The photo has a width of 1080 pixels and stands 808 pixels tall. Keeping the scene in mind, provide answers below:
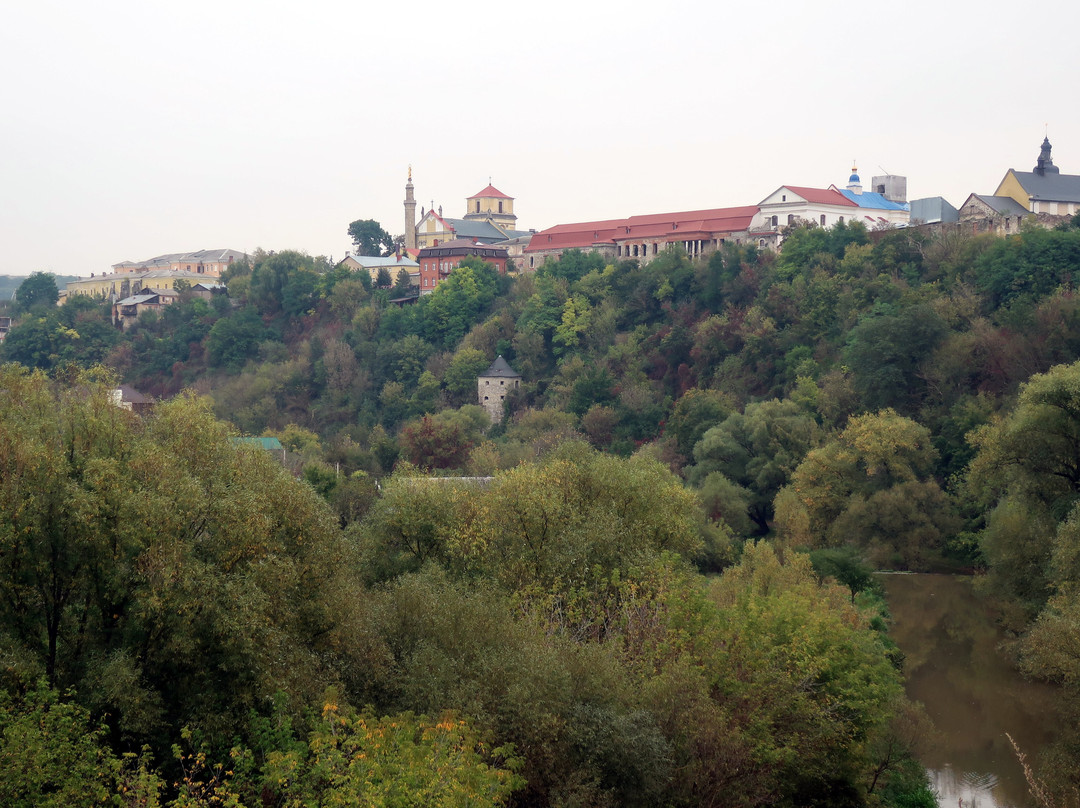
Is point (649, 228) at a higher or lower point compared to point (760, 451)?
higher

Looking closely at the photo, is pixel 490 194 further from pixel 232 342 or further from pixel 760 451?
pixel 760 451

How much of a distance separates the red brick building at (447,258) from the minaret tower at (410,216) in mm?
9630

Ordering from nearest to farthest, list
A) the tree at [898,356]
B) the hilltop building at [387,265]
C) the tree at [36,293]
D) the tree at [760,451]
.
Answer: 1. the tree at [760,451]
2. the tree at [898,356]
3. the hilltop building at [387,265]
4. the tree at [36,293]

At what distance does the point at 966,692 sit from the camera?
25.9 m

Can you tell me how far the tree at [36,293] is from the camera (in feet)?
312

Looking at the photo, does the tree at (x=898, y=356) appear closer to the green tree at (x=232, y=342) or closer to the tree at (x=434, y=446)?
the tree at (x=434, y=446)

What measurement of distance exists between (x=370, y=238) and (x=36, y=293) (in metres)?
28.6

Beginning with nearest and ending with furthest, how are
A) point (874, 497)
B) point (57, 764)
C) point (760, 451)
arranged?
1. point (57, 764)
2. point (874, 497)
3. point (760, 451)

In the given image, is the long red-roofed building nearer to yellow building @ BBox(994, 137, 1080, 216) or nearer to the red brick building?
the red brick building

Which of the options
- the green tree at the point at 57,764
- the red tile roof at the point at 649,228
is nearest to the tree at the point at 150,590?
the green tree at the point at 57,764

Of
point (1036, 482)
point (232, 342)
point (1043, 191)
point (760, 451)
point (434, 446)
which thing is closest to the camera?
point (1036, 482)

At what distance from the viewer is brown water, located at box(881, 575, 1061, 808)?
2150 cm

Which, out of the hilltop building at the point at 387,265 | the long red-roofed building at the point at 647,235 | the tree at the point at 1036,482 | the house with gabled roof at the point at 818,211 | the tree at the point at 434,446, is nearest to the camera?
the tree at the point at 1036,482

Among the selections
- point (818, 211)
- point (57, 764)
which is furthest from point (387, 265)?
point (57, 764)
